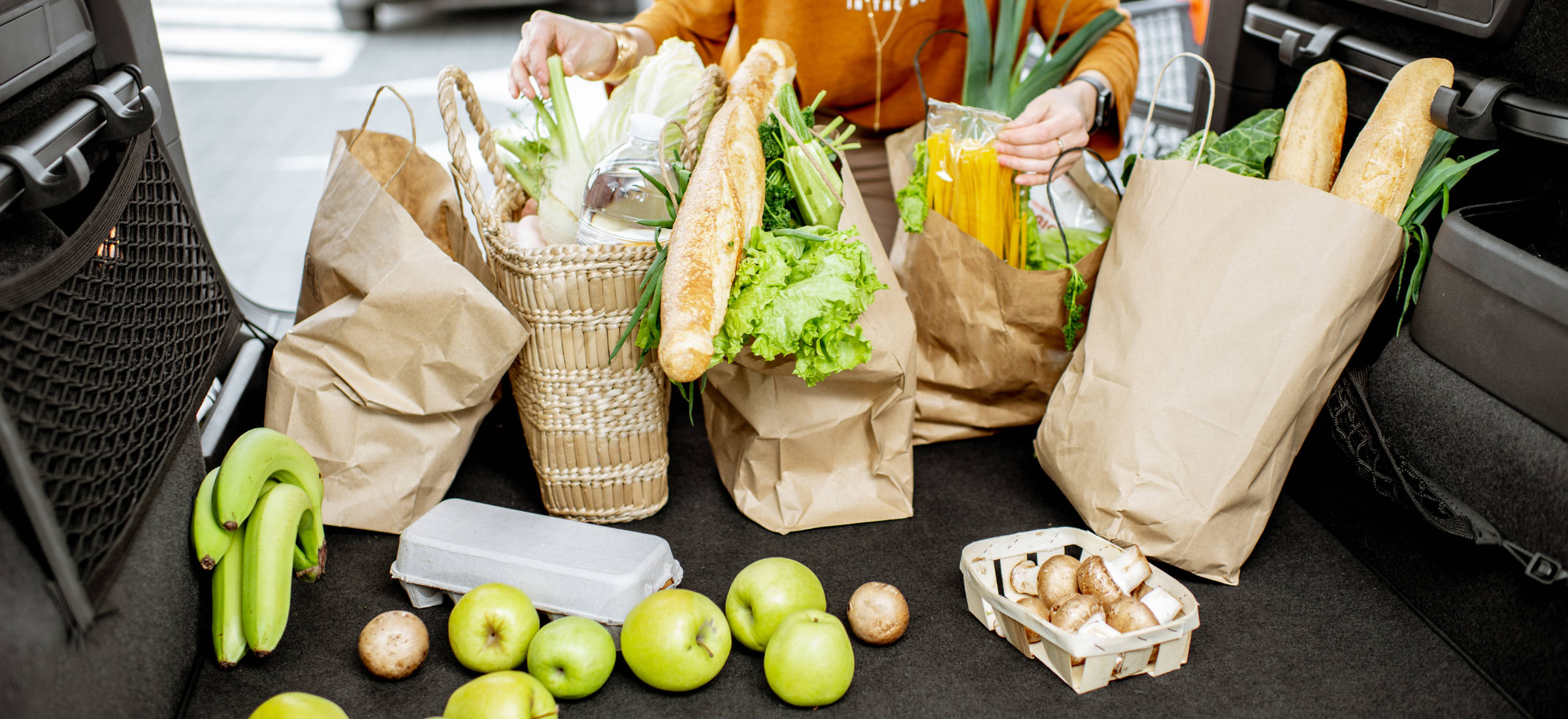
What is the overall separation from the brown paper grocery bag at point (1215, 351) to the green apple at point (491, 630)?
31.8 inches

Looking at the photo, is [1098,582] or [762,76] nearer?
[1098,582]

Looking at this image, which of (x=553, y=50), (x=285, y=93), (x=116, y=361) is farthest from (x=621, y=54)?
(x=285, y=93)

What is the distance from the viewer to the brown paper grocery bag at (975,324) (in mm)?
1612

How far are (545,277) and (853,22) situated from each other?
2.82 feet

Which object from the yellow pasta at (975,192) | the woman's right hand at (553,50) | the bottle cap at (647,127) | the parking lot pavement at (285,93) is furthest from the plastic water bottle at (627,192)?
the parking lot pavement at (285,93)

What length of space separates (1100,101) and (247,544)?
4.86 feet

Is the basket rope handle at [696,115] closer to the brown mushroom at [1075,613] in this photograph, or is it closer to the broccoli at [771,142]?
the broccoli at [771,142]

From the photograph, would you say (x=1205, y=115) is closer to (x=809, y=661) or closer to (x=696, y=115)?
(x=696, y=115)

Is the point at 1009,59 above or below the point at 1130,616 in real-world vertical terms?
above

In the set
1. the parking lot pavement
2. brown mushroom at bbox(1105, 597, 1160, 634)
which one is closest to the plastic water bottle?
brown mushroom at bbox(1105, 597, 1160, 634)

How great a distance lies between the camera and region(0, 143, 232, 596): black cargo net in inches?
Result: 37.6

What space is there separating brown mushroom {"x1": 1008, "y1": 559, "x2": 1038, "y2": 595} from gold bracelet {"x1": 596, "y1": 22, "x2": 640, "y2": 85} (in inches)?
42.3

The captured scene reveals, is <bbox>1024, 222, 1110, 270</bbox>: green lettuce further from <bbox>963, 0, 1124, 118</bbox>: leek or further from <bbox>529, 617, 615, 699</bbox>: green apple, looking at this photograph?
<bbox>529, 617, 615, 699</bbox>: green apple

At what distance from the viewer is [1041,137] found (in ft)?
5.17
